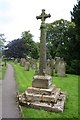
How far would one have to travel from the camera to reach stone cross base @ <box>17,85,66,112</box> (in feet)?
30.8

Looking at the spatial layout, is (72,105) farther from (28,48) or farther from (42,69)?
(28,48)

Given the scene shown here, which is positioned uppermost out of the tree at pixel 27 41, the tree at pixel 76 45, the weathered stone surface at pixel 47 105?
the tree at pixel 27 41

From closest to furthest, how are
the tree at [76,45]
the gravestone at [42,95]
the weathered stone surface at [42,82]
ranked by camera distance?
Result: the gravestone at [42,95]
the weathered stone surface at [42,82]
the tree at [76,45]

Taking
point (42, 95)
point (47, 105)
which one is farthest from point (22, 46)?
point (47, 105)

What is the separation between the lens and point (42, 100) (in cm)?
1002

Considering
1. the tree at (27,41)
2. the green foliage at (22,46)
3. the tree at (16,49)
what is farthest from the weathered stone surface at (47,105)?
the tree at (16,49)

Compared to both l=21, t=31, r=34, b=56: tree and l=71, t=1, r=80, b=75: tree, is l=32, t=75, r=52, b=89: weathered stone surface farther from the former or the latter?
l=21, t=31, r=34, b=56: tree

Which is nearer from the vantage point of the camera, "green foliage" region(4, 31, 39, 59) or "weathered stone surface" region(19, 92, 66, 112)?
"weathered stone surface" region(19, 92, 66, 112)

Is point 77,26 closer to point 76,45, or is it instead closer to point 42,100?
point 76,45

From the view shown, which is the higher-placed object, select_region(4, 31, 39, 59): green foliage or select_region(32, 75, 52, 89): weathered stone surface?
select_region(4, 31, 39, 59): green foliage

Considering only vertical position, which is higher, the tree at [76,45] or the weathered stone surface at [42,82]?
the tree at [76,45]

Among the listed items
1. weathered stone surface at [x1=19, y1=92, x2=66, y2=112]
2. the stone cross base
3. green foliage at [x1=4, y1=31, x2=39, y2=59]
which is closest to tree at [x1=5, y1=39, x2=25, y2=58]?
green foliage at [x1=4, y1=31, x2=39, y2=59]

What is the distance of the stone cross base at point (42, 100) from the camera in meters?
9.39

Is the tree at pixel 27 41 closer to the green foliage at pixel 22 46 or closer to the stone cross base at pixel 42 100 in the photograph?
the green foliage at pixel 22 46
